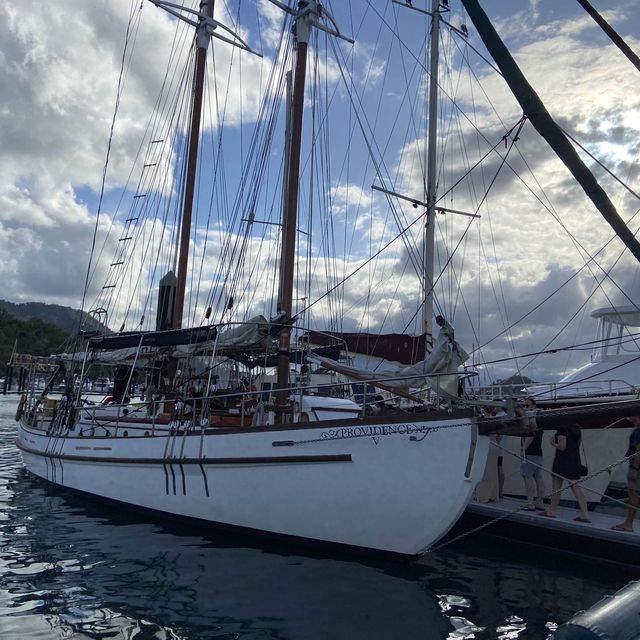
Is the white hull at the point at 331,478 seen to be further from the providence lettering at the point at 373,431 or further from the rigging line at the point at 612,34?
the rigging line at the point at 612,34

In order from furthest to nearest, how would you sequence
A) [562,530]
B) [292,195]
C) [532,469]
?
[292,195], [532,469], [562,530]

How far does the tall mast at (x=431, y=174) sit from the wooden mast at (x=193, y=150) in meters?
8.58

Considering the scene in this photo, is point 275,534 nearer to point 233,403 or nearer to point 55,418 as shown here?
point 233,403

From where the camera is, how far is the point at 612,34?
630cm

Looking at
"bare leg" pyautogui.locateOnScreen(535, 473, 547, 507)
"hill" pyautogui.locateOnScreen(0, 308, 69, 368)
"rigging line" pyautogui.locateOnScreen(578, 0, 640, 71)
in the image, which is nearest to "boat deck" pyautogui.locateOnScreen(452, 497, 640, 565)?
"bare leg" pyautogui.locateOnScreen(535, 473, 547, 507)

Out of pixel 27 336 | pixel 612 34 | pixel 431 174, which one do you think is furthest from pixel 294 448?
pixel 27 336

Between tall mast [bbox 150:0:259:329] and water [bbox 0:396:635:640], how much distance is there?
11.2 metres

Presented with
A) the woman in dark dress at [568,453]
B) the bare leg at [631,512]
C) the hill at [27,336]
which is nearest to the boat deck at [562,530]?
the bare leg at [631,512]

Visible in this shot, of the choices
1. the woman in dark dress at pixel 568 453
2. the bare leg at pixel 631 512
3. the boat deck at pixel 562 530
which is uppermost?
the woman in dark dress at pixel 568 453

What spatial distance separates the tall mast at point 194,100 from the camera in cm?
2138

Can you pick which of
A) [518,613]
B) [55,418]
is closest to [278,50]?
[55,418]

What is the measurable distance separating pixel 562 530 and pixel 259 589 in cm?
613

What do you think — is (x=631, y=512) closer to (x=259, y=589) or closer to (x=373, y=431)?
(x=373, y=431)

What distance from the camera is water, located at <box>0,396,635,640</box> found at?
7371 mm
